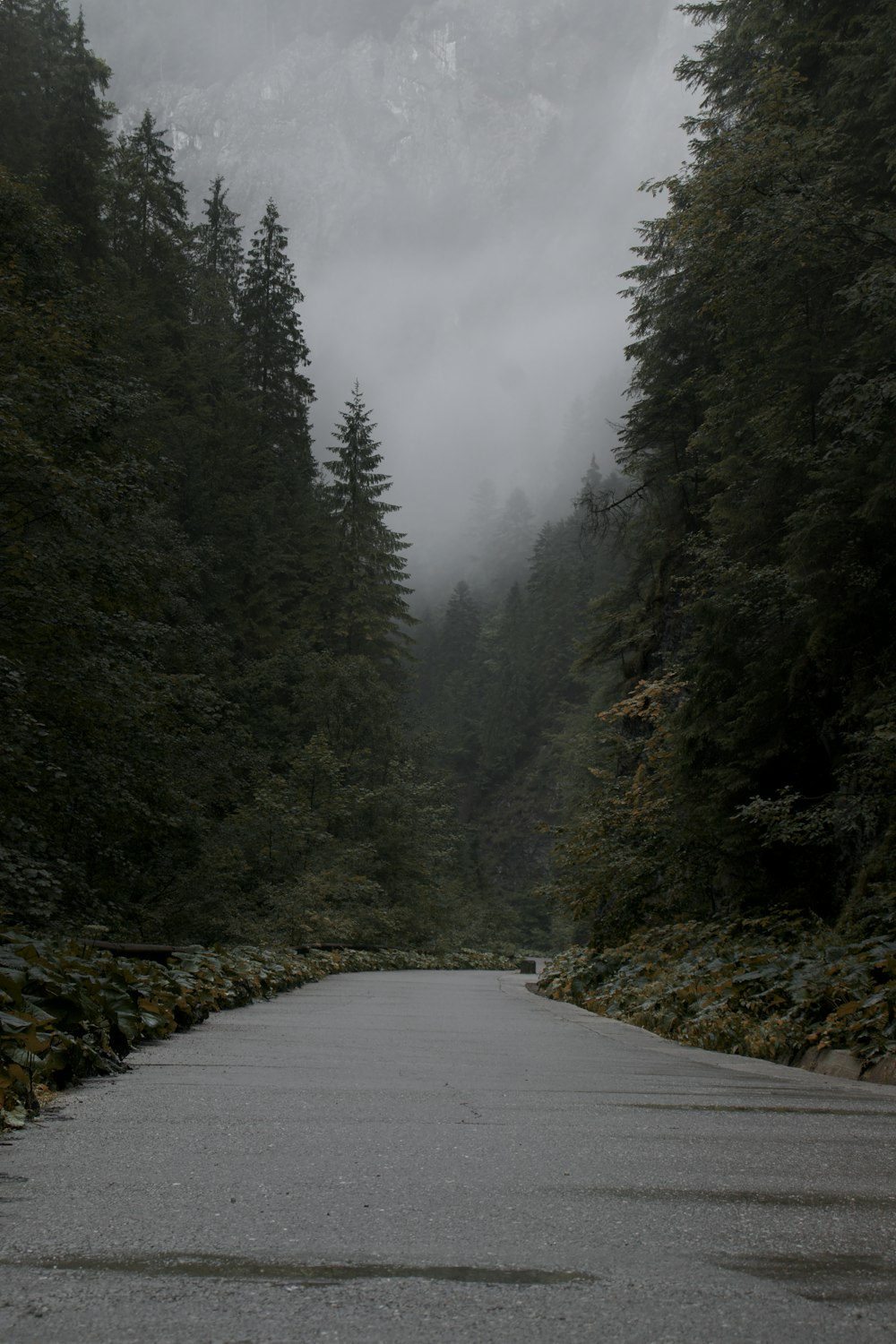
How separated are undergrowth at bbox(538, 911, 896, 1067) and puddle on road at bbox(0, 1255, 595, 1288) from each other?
14.2ft

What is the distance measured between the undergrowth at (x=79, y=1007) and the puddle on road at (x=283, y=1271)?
62.9 inches

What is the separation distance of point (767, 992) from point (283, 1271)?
6010mm

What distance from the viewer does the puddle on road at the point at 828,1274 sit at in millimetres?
1803

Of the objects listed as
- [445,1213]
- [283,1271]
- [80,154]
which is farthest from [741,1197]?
[80,154]

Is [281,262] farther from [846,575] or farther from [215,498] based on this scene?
[846,575]

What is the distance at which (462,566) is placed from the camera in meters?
186

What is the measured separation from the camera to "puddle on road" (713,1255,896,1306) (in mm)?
1803

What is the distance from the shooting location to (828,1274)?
6.29 feet

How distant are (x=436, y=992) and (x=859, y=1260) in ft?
44.9

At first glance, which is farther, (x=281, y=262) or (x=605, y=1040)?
(x=281, y=262)

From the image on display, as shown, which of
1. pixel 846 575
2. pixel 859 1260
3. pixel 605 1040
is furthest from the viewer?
pixel 846 575

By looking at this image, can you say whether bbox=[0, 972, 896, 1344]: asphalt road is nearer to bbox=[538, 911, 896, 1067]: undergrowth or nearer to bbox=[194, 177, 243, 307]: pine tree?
bbox=[538, 911, 896, 1067]: undergrowth

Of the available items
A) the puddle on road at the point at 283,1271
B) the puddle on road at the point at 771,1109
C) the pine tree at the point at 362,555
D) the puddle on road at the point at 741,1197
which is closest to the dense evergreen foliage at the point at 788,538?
the puddle on road at the point at 771,1109

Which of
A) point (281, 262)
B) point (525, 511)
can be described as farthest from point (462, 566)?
point (281, 262)
